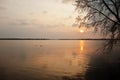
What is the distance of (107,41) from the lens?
20.1 metres

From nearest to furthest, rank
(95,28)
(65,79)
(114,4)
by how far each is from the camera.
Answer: (114,4)
(95,28)
(65,79)

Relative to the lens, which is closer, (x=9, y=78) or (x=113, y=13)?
(x=113, y=13)

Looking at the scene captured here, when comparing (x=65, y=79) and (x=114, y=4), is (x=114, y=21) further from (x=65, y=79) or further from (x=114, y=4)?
(x=65, y=79)

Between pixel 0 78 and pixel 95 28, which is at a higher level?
pixel 95 28

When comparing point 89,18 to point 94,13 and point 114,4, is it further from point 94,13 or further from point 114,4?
point 114,4

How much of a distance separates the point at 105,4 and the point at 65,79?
10.3 meters

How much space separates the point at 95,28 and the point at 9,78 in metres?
11.8

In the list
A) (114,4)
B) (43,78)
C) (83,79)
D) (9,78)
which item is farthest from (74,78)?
(114,4)

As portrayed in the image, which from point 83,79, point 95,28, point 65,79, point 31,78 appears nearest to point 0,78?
point 31,78

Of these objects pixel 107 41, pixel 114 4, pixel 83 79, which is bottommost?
pixel 83 79

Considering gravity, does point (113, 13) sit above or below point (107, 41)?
above

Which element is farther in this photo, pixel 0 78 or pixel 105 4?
pixel 0 78

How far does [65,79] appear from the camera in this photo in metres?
25.1

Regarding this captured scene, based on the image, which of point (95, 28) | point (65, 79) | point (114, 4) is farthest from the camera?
point (65, 79)
